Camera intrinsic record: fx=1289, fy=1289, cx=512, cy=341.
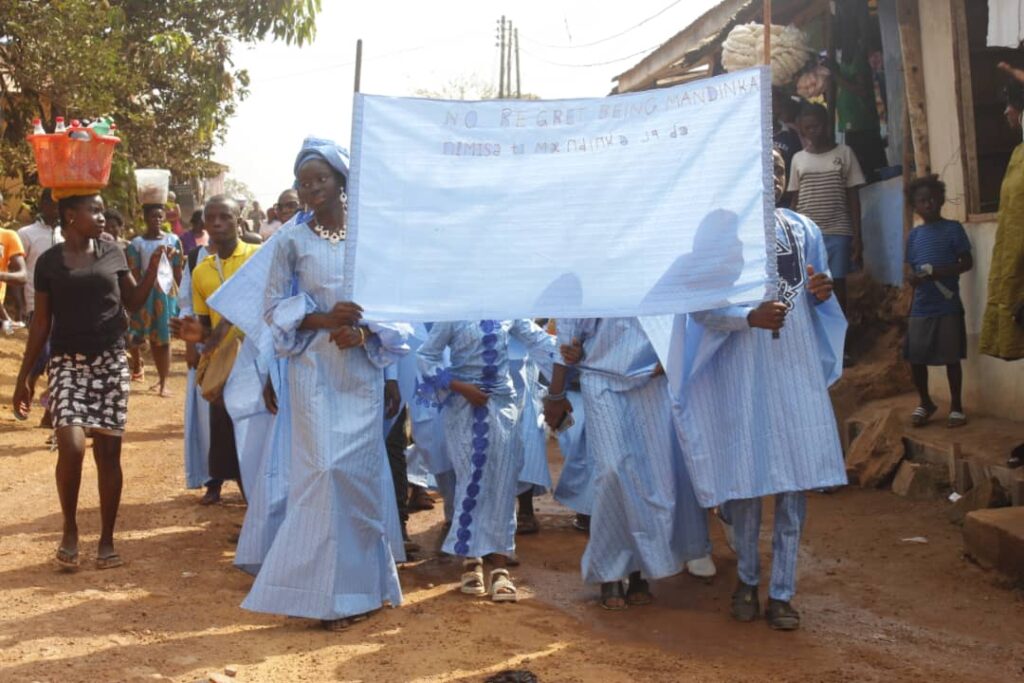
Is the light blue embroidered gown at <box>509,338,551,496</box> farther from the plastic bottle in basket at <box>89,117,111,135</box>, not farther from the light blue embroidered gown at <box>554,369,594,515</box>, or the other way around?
the plastic bottle in basket at <box>89,117,111,135</box>

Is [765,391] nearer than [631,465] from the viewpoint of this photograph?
Yes

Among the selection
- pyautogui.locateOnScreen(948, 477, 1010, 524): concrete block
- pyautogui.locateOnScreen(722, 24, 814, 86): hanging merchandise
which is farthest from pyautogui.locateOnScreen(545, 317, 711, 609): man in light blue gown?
pyautogui.locateOnScreen(722, 24, 814, 86): hanging merchandise

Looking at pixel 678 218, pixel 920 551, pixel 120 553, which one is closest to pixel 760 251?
pixel 678 218

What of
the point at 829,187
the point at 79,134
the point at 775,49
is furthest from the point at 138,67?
the point at 79,134

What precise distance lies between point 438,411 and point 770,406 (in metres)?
2.08

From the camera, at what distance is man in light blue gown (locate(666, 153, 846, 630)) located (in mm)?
5379

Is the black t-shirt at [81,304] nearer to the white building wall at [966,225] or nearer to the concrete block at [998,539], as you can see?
the concrete block at [998,539]

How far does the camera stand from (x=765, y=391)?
18.0 feet

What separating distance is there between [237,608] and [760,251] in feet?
9.32

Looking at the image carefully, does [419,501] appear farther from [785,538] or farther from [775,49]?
[775,49]

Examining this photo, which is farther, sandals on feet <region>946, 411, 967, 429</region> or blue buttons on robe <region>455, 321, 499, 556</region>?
sandals on feet <region>946, 411, 967, 429</region>

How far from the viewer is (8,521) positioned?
766 centimetres

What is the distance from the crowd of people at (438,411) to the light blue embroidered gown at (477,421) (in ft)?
0.04

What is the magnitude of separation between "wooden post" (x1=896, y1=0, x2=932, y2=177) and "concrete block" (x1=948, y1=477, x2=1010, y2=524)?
10.0 feet
